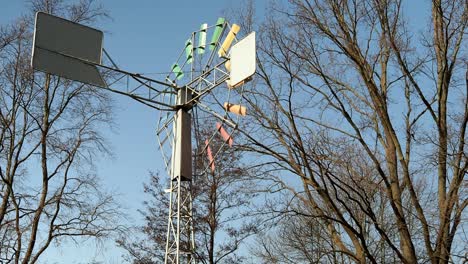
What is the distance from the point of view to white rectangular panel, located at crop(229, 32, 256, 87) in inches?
297

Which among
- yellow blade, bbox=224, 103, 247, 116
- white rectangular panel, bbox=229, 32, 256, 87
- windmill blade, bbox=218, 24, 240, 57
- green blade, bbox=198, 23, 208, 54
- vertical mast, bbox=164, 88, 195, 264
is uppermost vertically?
green blade, bbox=198, 23, 208, 54

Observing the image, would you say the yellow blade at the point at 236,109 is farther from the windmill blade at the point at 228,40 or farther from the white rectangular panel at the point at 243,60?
the windmill blade at the point at 228,40

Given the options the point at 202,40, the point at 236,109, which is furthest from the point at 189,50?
the point at 236,109

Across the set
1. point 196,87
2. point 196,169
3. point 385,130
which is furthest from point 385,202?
point 196,87

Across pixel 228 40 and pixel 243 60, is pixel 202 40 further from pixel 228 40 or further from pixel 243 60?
pixel 243 60

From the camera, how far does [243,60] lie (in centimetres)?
771

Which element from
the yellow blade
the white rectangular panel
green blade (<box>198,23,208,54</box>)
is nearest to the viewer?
the white rectangular panel

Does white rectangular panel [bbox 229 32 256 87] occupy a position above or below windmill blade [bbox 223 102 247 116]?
above

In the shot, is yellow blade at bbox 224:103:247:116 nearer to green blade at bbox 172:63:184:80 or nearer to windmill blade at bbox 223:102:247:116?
windmill blade at bbox 223:102:247:116

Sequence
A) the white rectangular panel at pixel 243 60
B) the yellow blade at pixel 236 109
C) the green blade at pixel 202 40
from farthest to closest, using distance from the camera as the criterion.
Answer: the green blade at pixel 202 40 < the yellow blade at pixel 236 109 < the white rectangular panel at pixel 243 60

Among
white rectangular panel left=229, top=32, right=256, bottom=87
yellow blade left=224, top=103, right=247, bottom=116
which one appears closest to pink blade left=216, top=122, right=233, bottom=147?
yellow blade left=224, top=103, right=247, bottom=116

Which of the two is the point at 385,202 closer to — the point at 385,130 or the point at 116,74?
the point at 385,130

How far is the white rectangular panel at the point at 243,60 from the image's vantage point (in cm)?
755

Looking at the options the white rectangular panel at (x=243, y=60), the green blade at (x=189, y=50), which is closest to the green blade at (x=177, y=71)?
the green blade at (x=189, y=50)
